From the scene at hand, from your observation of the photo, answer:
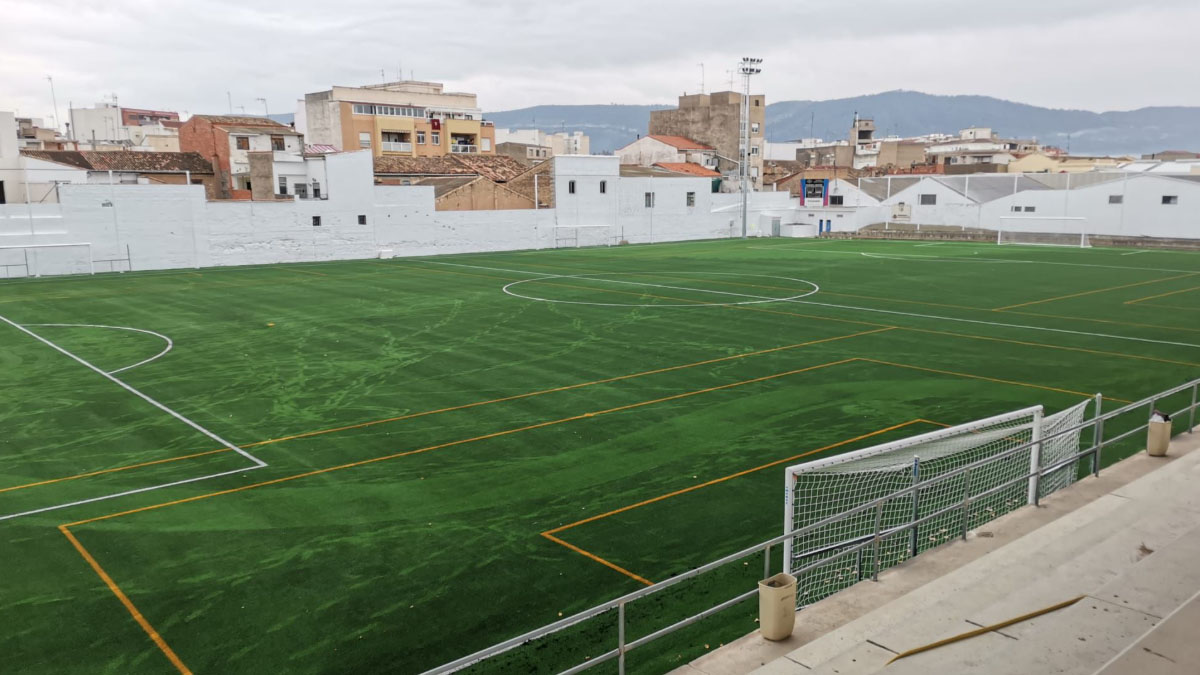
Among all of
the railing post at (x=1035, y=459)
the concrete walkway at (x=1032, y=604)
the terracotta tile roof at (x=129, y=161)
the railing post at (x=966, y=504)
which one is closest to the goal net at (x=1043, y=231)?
the railing post at (x=1035, y=459)

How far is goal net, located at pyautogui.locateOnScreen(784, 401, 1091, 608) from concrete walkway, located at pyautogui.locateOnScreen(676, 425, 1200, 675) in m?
0.46

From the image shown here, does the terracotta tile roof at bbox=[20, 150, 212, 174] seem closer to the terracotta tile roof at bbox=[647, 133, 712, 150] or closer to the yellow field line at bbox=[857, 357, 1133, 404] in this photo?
the terracotta tile roof at bbox=[647, 133, 712, 150]

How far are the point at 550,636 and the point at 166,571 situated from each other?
5474mm

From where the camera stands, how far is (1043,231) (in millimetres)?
75812

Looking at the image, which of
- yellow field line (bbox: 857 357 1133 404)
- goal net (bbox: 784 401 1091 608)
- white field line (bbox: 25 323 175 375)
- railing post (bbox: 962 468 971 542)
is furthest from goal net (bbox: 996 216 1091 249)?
railing post (bbox: 962 468 971 542)

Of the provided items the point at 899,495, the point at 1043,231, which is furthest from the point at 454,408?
the point at 1043,231

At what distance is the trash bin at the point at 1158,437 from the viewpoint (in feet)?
47.7

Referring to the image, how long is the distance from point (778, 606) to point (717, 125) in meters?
123

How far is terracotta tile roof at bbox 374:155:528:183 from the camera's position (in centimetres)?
8156

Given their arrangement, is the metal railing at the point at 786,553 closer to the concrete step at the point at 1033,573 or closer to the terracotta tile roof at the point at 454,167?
the concrete step at the point at 1033,573

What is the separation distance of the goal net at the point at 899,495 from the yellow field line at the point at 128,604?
22.4 ft

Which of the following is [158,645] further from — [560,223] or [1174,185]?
[1174,185]

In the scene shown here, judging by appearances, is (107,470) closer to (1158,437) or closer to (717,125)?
(1158,437)

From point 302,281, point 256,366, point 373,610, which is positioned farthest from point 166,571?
point 302,281
